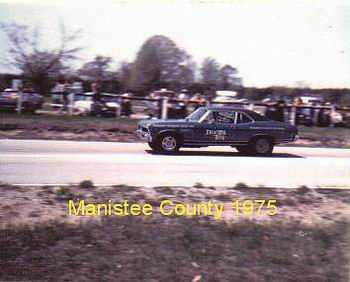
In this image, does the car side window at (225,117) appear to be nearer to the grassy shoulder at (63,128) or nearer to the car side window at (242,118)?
the car side window at (242,118)

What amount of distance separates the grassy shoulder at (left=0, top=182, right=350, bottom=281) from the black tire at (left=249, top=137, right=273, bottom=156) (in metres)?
5.30

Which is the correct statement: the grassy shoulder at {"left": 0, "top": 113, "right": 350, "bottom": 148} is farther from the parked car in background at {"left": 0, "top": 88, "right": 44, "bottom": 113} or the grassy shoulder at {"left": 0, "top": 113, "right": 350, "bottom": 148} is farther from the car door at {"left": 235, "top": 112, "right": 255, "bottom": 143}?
the car door at {"left": 235, "top": 112, "right": 255, "bottom": 143}

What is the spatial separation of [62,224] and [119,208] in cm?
74

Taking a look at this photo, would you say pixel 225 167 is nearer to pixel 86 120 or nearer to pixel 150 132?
pixel 150 132

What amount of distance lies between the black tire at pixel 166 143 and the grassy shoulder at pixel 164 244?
15.3ft

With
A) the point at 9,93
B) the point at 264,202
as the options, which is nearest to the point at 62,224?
the point at 264,202

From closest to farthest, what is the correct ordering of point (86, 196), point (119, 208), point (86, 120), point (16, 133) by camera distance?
1. point (119, 208)
2. point (86, 196)
3. point (16, 133)
4. point (86, 120)

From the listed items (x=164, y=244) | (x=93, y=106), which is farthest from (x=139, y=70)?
(x=164, y=244)

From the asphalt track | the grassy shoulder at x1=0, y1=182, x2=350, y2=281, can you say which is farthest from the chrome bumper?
the grassy shoulder at x1=0, y1=182, x2=350, y2=281

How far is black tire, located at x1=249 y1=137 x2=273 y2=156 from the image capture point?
11.1 meters

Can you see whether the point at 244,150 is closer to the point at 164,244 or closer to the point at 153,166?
the point at 153,166

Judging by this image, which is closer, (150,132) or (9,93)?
(150,132)

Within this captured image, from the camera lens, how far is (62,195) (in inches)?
227

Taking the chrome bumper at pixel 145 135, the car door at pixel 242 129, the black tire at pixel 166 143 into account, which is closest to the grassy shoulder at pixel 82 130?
the chrome bumper at pixel 145 135
